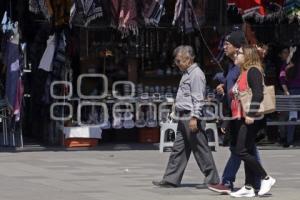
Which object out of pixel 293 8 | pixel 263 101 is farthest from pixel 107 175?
pixel 293 8

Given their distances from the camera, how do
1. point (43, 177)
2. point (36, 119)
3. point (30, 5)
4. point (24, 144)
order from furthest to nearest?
1. point (36, 119)
2. point (24, 144)
3. point (30, 5)
4. point (43, 177)

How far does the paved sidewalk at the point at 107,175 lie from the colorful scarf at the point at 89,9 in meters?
2.54

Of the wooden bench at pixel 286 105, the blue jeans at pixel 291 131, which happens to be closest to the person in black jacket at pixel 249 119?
the wooden bench at pixel 286 105

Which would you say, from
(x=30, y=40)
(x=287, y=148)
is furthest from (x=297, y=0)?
(x=30, y=40)

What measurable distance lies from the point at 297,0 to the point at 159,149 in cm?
394

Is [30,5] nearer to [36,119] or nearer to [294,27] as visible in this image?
[36,119]

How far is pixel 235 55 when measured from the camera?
427 inches

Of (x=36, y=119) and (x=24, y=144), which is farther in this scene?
(x=36, y=119)

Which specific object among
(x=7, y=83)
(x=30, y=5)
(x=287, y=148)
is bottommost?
(x=287, y=148)

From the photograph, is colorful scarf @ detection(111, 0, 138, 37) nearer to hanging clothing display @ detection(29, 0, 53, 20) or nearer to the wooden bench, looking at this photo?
hanging clothing display @ detection(29, 0, 53, 20)

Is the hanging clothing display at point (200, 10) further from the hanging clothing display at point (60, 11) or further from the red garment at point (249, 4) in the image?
the hanging clothing display at point (60, 11)

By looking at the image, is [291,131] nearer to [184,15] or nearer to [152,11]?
[184,15]

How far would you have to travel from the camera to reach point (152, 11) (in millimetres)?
16219

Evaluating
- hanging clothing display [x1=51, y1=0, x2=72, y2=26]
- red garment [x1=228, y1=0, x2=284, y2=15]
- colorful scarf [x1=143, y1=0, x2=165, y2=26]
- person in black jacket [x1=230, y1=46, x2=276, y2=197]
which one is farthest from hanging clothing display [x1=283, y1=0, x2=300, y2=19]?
person in black jacket [x1=230, y1=46, x2=276, y2=197]
